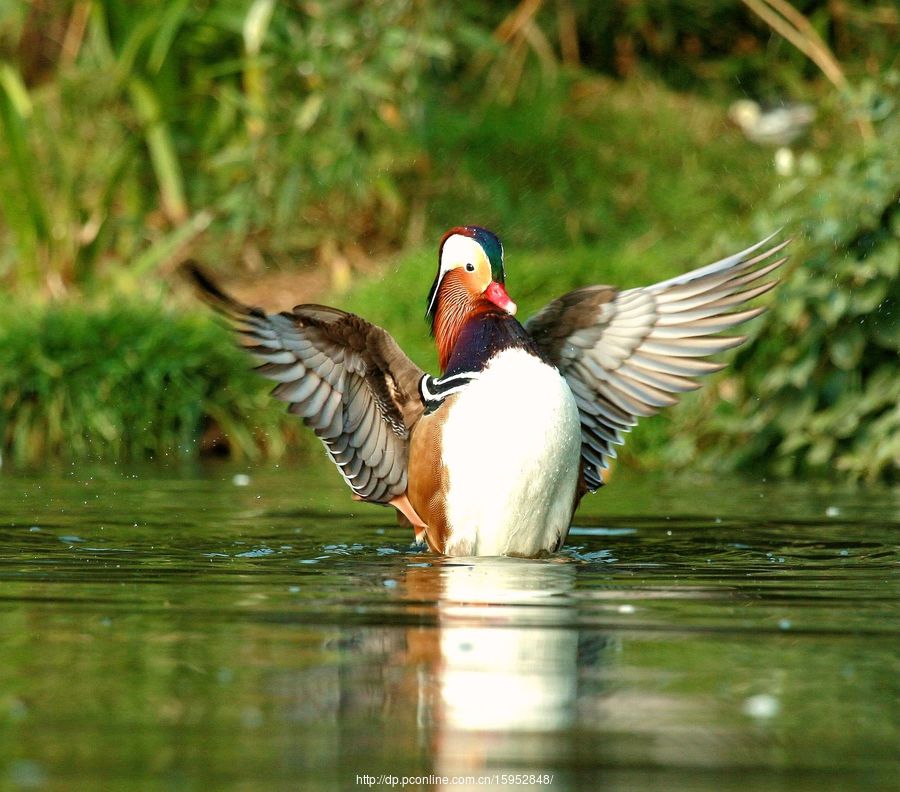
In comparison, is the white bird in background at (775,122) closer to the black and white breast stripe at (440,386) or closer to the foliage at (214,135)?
the foliage at (214,135)

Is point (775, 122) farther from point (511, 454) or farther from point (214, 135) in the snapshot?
point (511, 454)

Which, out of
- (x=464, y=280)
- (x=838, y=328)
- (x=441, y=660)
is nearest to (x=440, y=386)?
(x=464, y=280)

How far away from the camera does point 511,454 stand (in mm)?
5043

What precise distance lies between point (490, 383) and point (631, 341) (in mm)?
899

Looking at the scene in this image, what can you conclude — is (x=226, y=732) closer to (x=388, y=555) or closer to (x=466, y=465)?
(x=466, y=465)

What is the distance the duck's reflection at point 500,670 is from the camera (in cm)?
283

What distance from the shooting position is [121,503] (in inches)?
273

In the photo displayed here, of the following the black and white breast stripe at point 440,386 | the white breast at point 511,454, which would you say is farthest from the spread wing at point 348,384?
the white breast at point 511,454

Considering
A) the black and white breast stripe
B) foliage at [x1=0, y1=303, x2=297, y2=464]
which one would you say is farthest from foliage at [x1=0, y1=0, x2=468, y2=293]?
the black and white breast stripe

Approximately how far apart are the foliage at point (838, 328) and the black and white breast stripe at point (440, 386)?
294cm

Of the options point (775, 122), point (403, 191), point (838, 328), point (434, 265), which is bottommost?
point (838, 328)

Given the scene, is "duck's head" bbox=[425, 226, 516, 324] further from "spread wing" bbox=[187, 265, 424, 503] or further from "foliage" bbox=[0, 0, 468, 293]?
"foliage" bbox=[0, 0, 468, 293]

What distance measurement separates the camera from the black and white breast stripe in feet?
16.9

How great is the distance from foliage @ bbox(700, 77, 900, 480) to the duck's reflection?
137 inches
